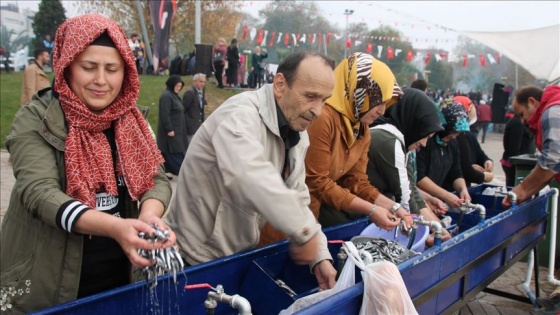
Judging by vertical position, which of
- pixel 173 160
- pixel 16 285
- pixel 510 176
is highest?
pixel 16 285

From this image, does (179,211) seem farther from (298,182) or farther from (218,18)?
(218,18)

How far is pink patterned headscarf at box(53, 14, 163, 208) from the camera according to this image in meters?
1.56

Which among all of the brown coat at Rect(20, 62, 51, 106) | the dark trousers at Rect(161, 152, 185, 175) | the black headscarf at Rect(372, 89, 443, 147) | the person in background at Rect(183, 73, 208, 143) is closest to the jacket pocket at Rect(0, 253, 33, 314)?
the black headscarf at Rect(372, 89, 443, 147)

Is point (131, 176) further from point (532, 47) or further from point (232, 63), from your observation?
point (232, 63)

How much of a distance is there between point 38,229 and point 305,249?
939mm

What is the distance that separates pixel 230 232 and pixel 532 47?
29.6 ft

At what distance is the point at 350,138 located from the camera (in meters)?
2.62

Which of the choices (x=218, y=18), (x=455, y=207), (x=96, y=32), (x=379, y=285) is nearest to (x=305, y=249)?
(x=379, y=285)

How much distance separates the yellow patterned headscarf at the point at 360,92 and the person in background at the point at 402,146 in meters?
0.45

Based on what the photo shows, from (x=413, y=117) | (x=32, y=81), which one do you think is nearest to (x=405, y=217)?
(x=413, y=117)

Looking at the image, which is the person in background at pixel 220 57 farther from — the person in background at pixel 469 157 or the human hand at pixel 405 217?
the human hand at pixel 405 217

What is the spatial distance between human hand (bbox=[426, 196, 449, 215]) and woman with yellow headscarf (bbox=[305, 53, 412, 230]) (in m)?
1.16

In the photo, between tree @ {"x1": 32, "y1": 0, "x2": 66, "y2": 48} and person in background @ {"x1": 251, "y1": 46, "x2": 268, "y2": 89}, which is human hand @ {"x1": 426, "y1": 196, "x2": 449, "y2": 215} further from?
tree @ {"x1": 32, "y1": 0, "x2": 66, "y2": 48}

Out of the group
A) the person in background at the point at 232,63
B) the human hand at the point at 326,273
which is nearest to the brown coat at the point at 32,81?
the human hand at the point at 326,273
